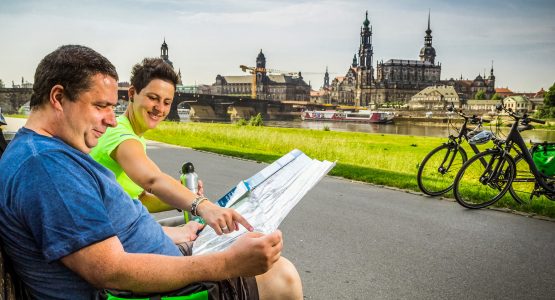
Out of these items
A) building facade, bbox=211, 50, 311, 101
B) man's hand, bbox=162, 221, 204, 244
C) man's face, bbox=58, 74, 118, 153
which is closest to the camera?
man's face, bbox=58, 74, 118, 153

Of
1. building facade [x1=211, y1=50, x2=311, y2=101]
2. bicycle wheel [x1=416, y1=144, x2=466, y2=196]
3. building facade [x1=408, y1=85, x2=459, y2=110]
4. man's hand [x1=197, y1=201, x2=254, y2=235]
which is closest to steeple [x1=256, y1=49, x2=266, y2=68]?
building facade [x1=211, y1=50, x2=311, y2=101]

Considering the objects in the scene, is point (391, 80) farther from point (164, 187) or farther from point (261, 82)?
point (164, 187)

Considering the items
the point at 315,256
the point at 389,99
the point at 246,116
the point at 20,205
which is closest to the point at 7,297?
the point at 20,205

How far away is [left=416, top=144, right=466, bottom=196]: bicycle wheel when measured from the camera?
6.88 meters

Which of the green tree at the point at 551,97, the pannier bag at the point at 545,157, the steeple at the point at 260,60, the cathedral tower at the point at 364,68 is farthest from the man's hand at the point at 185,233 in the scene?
the steeple at the point at 260,60

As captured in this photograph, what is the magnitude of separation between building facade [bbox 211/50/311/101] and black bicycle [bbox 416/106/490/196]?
152 metres

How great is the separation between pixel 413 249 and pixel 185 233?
9.10 feet

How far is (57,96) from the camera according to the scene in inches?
52.6

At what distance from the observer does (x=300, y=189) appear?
1820mm

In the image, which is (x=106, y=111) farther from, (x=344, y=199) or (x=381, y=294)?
(x=344, y=199)

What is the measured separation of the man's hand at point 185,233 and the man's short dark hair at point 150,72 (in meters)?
0.84

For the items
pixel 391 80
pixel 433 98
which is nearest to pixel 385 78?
pixel 391 80

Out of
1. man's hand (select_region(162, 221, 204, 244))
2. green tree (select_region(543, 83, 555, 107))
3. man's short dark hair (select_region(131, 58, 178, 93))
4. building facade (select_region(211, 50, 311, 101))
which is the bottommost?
man's hand (select_region(162, 221, 204, 244))

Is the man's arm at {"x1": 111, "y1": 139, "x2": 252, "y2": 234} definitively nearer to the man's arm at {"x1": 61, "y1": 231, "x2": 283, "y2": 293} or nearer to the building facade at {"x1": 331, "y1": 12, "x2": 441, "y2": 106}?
the man's arm at {"x1": 61, "y1": 231, "x2": 283, "y2": 293}
